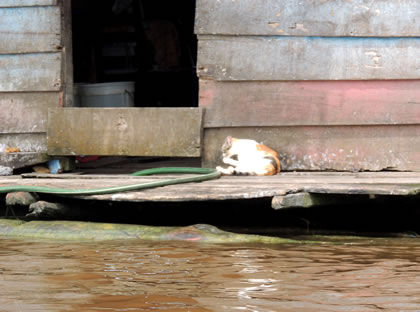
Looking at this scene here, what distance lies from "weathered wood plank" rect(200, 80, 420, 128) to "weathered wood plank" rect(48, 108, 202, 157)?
9.2 inches

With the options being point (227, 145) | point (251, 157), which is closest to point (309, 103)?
point (251, 157)

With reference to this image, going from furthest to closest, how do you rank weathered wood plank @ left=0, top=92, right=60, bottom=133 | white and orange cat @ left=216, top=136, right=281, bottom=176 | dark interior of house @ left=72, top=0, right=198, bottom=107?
1. dark interior of house @ left=72, top=0, right=198, bottom=107
2. weathered wood plank @ left=0, top=92, right=60, bottom=133
3. white and orange cat @ left=216, top=136, right=281, bottom=176

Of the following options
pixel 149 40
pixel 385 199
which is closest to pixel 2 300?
pixel 385 199

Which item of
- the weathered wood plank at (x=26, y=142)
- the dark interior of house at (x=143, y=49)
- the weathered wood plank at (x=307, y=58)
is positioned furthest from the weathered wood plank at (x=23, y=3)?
the dark interior of house at (x=143, y=49)

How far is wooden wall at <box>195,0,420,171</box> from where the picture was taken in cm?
585

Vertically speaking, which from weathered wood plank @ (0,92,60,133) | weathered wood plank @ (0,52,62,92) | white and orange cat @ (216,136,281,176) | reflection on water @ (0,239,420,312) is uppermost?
weathered wood plank @ (0,52,62,92)

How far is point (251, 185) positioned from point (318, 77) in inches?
54.6

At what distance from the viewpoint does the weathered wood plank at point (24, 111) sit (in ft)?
20.7

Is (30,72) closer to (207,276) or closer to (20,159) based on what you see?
(20,159)

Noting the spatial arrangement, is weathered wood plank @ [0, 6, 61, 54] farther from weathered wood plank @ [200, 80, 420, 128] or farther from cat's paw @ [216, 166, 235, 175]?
cat's paw @ [216, 166, 235, 175]

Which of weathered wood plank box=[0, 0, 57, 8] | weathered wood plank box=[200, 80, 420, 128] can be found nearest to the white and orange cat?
weathered wood plank box=[200, 80, 420, 128]

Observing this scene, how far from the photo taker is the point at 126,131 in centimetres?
607

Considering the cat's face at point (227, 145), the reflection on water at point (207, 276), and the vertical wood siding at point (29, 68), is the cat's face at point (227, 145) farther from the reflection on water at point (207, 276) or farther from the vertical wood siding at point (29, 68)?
the vertical wood siding at point (29, 68)

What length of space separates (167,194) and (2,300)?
1848mm
